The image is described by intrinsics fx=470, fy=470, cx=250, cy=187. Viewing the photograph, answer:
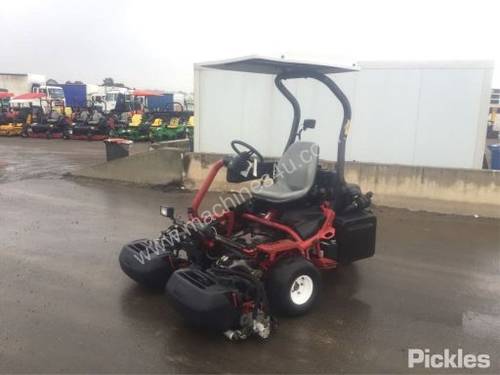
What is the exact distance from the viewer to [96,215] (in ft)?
24.6

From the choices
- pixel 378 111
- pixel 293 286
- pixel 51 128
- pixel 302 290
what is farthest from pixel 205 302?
pixel 51 128

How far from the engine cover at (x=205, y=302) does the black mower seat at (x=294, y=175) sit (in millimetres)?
1206

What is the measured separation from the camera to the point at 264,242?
436 centimetres

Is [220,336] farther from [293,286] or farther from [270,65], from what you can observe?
[270,65]

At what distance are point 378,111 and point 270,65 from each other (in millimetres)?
4578

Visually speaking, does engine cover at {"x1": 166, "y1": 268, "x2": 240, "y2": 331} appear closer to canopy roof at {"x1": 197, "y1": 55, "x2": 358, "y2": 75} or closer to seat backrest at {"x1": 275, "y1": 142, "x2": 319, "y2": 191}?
seat backrest at {"x1": 275, "y1": 142, "x2": 319, "y2": 191}

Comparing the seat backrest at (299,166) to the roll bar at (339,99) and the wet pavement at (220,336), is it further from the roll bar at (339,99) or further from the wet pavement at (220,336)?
the wet pavement at (220,336)

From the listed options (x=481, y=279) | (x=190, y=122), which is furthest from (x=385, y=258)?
(x=190, y=122)

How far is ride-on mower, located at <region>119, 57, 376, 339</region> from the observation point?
11.8 feet

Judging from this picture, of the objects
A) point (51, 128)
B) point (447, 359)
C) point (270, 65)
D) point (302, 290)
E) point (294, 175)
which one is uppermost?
point (270, 65)

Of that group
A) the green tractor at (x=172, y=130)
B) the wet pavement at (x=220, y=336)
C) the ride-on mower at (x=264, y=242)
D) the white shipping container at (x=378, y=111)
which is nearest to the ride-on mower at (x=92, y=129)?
the green tractor at (x=172, y=130)

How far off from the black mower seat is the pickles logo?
5.62ft

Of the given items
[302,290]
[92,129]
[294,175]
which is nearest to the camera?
[302,290]

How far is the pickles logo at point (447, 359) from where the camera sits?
342cm
